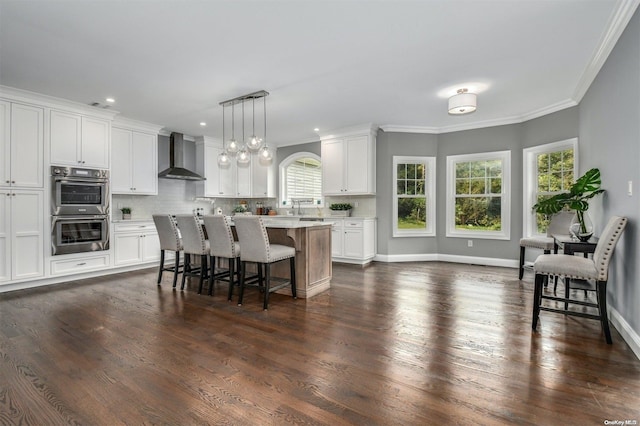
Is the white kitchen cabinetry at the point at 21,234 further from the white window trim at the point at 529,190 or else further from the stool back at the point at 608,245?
the white window trim at the point at 529,190

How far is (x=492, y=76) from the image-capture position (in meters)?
3.71

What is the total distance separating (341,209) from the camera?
6.34 m

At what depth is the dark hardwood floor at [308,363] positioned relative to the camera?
1.64 meters

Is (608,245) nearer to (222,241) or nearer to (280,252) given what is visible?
(280,252)

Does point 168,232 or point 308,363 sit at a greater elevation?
point 168,232

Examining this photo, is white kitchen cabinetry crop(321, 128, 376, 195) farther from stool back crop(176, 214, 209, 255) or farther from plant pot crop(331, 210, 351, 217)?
stool back crop(176, 214, 209, 255)

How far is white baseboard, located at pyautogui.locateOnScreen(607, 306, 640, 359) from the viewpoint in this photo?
7.47 ft

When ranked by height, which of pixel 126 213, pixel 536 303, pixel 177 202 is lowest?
pixel 536 303

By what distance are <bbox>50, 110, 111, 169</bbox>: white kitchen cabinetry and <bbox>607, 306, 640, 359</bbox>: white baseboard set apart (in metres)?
6.44

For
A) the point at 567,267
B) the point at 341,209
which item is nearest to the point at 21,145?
the point at 341,209

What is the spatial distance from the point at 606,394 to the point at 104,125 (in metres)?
6.37

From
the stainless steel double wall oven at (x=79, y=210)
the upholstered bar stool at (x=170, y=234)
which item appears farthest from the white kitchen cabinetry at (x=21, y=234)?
the upholstered bar stool at (x=170, y=234)

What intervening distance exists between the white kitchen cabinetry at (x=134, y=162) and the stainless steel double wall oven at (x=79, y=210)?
14.3 inches

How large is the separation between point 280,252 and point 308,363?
4.80 ft
